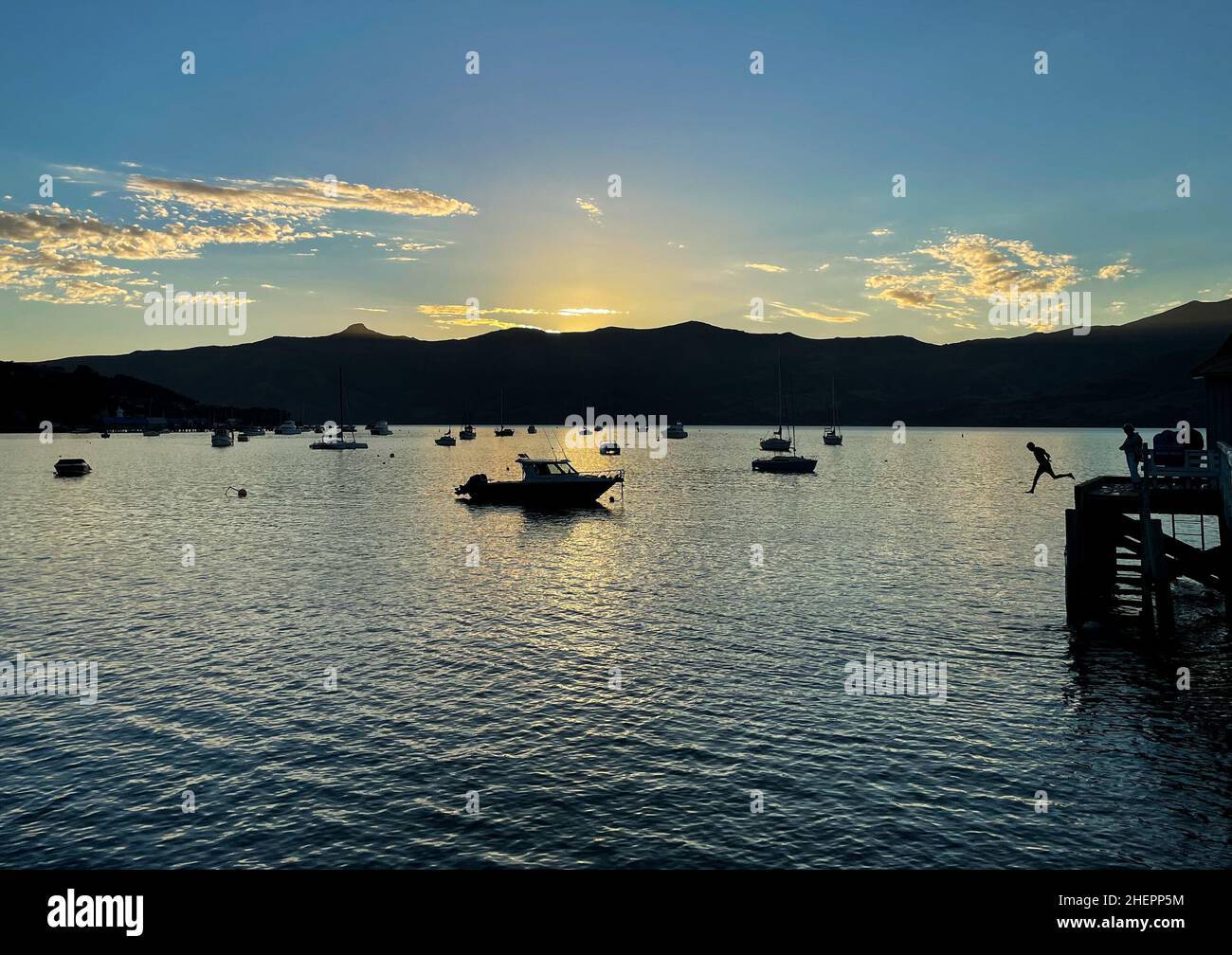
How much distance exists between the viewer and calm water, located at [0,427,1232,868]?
1591cm

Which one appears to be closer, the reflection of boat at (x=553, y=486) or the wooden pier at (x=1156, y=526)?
the wooden pier at (x=1156, y=526)

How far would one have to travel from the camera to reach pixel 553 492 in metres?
77.8

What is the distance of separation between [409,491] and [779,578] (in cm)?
6788

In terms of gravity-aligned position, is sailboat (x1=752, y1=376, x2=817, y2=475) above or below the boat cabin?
below

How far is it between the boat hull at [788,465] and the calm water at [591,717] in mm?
75387

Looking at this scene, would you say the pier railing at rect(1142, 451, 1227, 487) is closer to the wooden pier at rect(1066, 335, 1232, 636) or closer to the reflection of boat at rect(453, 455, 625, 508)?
the wooden pier at rect(1066, 335, 1232, 636)

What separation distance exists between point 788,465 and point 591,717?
11072 centimetres

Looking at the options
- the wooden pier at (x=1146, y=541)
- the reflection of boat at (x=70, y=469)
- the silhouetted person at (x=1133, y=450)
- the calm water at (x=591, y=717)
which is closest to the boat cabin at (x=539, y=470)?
the calm water at (x=591, y=717)

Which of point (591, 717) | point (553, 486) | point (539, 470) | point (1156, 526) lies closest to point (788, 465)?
point (539, 470)

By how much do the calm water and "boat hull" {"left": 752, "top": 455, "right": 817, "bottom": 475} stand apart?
7539 centimetres

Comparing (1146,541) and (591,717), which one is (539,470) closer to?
(1146,541)

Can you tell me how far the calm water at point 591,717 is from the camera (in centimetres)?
1591

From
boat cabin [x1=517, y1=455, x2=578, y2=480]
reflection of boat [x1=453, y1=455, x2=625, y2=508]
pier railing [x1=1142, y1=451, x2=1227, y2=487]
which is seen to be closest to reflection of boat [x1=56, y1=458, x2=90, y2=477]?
reflection of boat [x1=453, y1=455, x2=625, y2=508]

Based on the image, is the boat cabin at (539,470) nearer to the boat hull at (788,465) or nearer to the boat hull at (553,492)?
the boat hull at (553,492)
